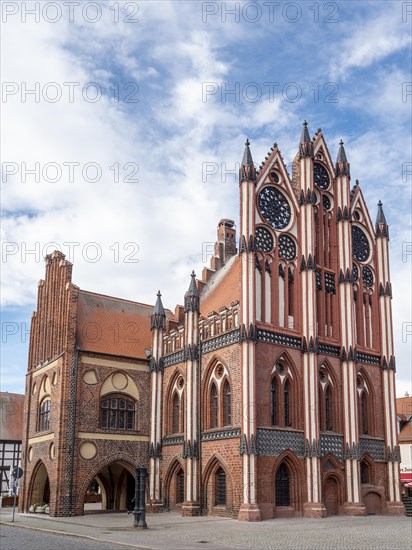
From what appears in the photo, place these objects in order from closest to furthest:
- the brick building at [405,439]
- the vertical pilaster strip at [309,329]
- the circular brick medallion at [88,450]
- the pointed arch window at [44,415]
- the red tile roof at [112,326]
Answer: the vertical pilaster strip at [309,329] → the circular brick medallion at [88,450] → the pointed arch window at [44,415] → the red tile roof at [112,326] → the brick building at [405,439]

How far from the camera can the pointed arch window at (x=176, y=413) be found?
3731 cm

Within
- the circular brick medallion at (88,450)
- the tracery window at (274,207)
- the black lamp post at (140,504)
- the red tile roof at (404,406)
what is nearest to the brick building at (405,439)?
the red tile roof at (404,406)

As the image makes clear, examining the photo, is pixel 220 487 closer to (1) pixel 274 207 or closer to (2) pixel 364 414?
(2) pixel 364 414

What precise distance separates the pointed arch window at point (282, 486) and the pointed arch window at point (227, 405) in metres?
3.35

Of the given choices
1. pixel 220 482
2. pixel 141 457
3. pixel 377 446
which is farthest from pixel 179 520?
pixel 377 446

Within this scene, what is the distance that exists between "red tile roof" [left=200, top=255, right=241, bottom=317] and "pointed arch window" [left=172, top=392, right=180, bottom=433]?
494cm

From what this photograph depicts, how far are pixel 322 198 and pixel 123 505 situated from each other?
69.3ft

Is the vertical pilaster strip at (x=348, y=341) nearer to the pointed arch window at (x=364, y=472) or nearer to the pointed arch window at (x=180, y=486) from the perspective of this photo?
the pointed arch window at (x=364, y=472)

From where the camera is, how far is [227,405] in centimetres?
3347

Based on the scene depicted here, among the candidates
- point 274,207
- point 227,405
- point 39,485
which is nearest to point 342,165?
point 274,207

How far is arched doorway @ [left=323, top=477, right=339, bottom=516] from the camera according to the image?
33.6m

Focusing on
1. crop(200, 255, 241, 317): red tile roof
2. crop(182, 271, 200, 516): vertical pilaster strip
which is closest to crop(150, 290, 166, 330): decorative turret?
crop(200, 255, 241, 317): red tile roof

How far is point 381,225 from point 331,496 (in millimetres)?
16377

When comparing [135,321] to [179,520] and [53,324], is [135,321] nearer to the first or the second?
[53,324]
